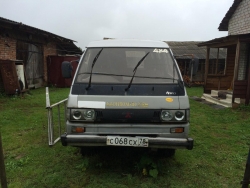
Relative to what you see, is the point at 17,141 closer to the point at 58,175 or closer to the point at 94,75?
the point at 58,175

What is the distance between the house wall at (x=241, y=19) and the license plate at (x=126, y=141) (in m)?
10.6

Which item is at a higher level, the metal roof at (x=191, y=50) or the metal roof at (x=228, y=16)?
the metal roof at (x=228, y=16)

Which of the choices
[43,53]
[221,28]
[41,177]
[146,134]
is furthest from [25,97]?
[221,28]

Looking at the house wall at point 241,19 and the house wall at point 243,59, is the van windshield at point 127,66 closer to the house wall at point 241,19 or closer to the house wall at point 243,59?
the house wall at point 243,59

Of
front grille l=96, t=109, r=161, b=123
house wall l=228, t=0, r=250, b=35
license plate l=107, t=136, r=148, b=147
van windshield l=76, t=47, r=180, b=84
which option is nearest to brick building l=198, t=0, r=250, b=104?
house wall l=228, t=0, r=250, b=35

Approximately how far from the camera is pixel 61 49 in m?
17.4

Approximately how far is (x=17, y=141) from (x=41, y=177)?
173cm

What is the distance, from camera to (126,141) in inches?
118

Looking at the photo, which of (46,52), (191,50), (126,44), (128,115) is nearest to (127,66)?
(126,44)

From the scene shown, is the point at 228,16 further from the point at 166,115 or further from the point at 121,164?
the point at 121,164

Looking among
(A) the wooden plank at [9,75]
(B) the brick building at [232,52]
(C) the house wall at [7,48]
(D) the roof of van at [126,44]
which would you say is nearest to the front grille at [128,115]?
(D) the roof of van at [126,44]

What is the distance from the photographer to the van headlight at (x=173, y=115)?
10.00ft

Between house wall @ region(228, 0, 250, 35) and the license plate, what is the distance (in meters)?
10.6

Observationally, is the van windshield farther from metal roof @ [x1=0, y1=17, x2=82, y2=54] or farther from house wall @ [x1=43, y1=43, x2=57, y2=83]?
house wall @ [x1=43, y1=43, x2=57, y2=83]
